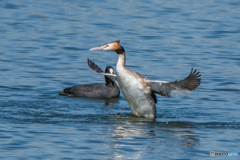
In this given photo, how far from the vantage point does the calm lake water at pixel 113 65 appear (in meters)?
9.66

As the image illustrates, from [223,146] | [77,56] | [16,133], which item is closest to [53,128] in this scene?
[16,133]

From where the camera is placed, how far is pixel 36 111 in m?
11.8

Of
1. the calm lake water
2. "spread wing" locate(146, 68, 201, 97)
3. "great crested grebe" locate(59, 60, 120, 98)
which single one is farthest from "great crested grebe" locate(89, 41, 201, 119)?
"great crested grebe" locate(59, 60, 120, 98)

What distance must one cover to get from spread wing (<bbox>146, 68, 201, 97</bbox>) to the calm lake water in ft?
2.13

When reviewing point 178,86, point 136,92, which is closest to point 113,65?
point 136,92

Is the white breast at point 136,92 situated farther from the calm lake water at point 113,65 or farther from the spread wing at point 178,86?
the calm lake water at point 113,65

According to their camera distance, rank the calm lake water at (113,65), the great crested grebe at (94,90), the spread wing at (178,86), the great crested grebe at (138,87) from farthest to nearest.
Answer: the great crested grebe at (94,90) → the great crested grebe at (138,87) → the spread wing at (178,86) → the calm lake water at (113,65)

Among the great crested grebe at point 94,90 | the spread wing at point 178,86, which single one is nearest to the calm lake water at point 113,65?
the great crested grebe at point 94,90

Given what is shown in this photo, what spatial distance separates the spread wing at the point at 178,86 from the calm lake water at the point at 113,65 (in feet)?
2.13

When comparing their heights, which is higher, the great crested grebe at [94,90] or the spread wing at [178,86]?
the spread wing at [178,86]

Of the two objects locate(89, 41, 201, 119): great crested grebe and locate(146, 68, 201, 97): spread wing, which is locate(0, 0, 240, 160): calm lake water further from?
locate(146, 68, 201, 97): spread wing

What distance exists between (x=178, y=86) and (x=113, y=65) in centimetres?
617

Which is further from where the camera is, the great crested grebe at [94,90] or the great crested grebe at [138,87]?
the great crested grebe at [94,90]

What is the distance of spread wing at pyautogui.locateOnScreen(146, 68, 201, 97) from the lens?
1058cm
